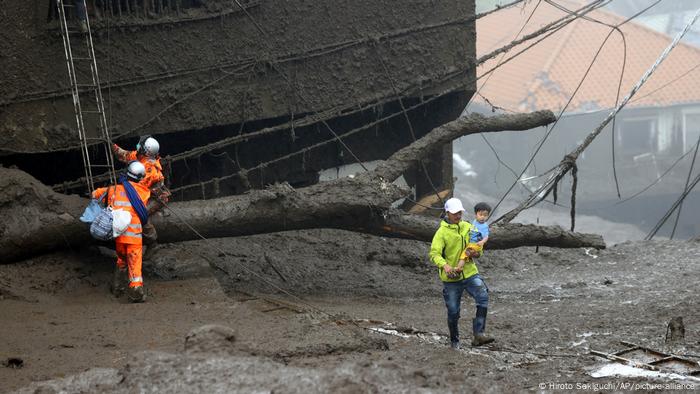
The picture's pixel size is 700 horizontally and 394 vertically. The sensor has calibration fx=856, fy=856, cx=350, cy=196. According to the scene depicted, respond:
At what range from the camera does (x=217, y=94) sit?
1080 centimetres

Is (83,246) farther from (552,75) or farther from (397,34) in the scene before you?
(552,75)

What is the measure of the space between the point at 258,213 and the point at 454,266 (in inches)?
109

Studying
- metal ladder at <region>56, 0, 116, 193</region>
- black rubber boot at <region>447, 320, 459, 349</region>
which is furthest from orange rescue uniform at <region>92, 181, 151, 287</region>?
black rubber boot at <region>447, 320, 459, 349</region>

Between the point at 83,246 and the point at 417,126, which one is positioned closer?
the point at 83,246

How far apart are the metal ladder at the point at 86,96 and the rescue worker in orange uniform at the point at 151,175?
Answer: 43 centimetres

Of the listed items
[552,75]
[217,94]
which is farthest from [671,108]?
[217,94]

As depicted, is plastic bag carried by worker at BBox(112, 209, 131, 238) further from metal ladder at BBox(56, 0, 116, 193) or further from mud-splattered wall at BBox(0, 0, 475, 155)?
mud-splattered wall at BBox(0, 0, 475, 155)

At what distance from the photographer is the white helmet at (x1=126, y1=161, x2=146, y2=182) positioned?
848cm

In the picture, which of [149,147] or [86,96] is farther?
[86,96]

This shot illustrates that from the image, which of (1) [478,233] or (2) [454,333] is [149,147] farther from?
(2) [454,333]

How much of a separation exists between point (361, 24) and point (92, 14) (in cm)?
368

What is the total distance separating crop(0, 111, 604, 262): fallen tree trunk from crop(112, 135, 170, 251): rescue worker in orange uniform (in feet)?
0.71

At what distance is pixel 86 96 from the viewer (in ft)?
32.4

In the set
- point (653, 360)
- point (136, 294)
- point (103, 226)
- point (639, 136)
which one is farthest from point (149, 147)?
point (639, 136)
